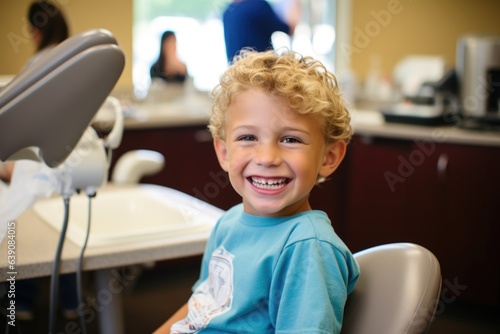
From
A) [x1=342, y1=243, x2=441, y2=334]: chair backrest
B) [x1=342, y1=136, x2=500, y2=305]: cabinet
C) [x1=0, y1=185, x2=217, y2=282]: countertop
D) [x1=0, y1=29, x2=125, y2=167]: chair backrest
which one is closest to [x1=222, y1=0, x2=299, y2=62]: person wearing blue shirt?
[x1=342, y1=136, x2=500, y2=305]: cabinet

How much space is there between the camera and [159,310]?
3074 mm

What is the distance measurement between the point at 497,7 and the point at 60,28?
9.45ft

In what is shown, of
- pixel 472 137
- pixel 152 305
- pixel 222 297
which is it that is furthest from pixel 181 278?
pixel 222 297

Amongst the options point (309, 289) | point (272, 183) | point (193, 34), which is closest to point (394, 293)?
point (309, 289)

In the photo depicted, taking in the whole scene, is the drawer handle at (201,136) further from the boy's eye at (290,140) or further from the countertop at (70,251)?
the boy's eye at (290,140)

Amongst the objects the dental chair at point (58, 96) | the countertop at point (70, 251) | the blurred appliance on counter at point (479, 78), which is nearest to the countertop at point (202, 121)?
the blurred appliance on counter at point (479, 78)

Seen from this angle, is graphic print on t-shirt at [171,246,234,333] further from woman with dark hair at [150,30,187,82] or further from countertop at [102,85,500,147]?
woman with dark hair at [150,30,187,82]

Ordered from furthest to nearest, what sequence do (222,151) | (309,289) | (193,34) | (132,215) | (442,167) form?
(193,34) → (442,167) → (132,215) → (222,151) → (309,289)

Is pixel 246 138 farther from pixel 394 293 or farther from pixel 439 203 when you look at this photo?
pixel 439 203

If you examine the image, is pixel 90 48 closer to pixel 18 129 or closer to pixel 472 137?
pixel 18 129

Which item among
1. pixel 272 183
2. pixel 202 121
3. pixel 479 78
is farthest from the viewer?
pixel 202 121

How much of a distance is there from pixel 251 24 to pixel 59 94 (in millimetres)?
2161

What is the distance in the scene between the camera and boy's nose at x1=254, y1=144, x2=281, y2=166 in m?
1.05

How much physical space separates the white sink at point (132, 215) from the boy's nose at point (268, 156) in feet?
1.50
